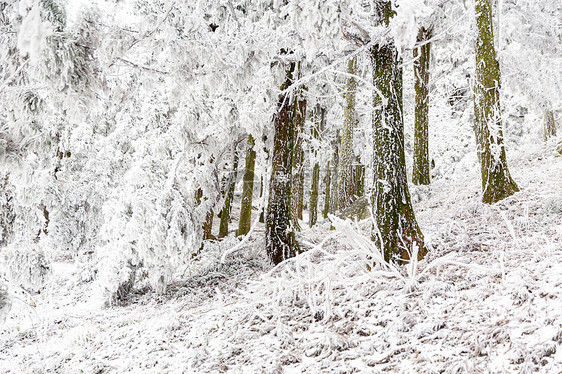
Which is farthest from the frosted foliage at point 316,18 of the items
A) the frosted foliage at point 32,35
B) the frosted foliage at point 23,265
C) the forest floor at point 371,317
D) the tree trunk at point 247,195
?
the tree trunk at point 247,195

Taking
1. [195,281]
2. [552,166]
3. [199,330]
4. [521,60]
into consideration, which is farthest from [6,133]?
[521,60]

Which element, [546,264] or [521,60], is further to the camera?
[521,60]

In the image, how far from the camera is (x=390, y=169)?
17.9 ft

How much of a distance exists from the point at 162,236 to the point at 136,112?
22.8ft

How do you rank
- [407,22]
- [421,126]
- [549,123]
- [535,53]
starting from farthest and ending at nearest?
1. [549,123]
2. [421,126]
3. [535,53]
4. [407,22]

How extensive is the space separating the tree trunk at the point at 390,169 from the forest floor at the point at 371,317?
288 mm

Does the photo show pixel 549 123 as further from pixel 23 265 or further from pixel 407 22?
pixel 23 265

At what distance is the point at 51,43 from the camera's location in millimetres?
4199

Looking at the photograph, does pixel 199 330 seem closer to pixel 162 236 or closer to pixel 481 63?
pixel 162 236

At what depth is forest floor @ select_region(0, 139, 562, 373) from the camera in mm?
3320

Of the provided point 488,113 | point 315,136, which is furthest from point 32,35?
point 315,136

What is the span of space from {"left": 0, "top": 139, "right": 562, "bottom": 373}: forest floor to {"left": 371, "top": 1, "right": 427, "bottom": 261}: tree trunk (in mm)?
288

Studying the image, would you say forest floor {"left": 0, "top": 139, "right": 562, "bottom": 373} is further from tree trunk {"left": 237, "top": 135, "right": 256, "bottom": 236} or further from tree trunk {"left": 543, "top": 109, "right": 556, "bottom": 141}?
tree trunk {"left": 543, "top": 109, "right": 556, "bottom": 141}

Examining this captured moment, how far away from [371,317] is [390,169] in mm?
2090
